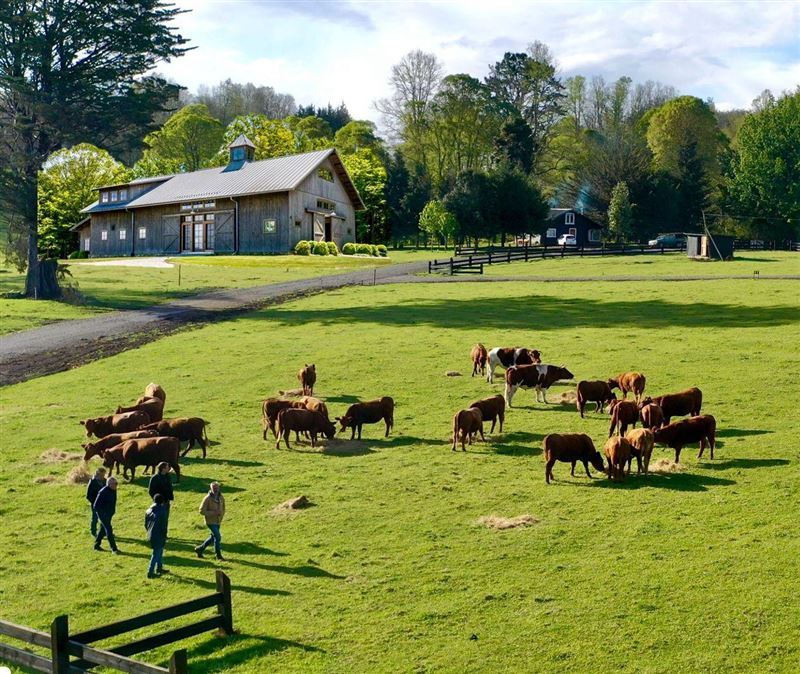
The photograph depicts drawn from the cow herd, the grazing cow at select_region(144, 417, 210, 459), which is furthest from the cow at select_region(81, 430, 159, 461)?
the cow herd

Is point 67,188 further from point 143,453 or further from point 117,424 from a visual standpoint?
point 143,453

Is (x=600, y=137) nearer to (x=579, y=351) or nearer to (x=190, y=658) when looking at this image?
(x=579, y=351)

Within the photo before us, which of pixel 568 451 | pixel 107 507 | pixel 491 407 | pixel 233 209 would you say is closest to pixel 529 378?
pixel 491 407

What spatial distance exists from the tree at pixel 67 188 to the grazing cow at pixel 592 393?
8569cm

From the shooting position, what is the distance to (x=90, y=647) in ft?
40.3

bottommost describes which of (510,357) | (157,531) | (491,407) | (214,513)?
(157,531)

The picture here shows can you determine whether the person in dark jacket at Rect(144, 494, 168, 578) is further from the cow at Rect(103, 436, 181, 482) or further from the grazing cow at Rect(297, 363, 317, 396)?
the grazing cow at Rect(297, 363, 317, 396)

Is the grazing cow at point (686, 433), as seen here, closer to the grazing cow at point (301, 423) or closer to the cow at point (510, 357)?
the grazing cow at point (301, 423)

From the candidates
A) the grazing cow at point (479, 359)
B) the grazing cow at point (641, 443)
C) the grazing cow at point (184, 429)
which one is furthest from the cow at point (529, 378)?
the grazing cow at point (184, 429)

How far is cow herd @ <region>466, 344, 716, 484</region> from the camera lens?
2053 centimetres

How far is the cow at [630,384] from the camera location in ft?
88.3

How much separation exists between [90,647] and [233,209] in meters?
77.4

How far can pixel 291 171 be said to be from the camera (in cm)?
8744

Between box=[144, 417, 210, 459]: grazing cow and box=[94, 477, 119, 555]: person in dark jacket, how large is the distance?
592 centimetres
